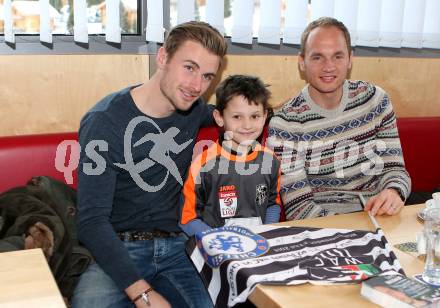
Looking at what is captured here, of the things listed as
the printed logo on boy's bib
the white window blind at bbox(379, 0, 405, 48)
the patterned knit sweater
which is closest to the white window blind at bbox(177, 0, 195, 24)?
the patterned knit sweater

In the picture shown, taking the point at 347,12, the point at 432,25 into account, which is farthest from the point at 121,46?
the point at 432,25

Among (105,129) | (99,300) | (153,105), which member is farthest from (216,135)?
(99,300)

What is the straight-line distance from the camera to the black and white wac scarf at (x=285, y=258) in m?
1.26

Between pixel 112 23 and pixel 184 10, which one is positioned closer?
pixel 112 23

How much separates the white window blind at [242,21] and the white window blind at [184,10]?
235 mm

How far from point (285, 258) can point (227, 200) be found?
1.98 ft

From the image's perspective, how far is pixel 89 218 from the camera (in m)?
1.69

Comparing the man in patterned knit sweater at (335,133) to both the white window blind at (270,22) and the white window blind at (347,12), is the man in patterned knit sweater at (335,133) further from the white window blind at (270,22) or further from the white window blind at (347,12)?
the white window blind at (347,12)

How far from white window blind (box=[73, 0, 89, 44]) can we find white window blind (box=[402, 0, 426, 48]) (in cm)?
177

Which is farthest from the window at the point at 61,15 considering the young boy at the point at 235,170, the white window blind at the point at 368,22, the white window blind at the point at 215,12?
the white window blind at the point at 368,22

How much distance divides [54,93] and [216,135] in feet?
2.32

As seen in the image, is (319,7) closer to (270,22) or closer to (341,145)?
(270,22)

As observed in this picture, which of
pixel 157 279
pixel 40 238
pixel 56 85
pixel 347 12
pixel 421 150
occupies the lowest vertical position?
pixel 157 279

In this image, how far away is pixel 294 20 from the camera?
2721 millimetres
